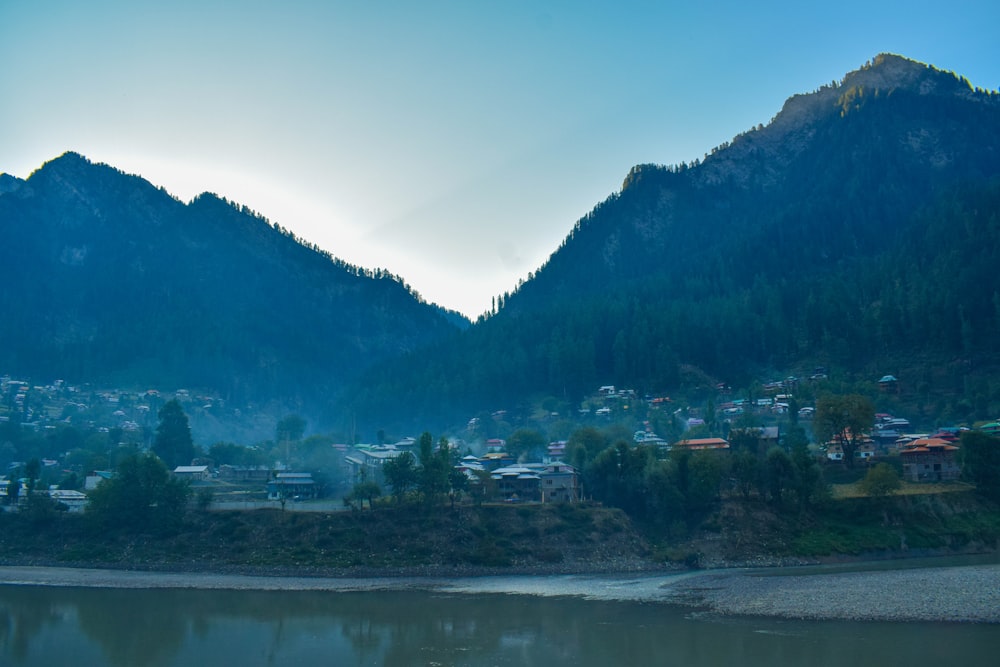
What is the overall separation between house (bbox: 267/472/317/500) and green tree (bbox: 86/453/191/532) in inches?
617

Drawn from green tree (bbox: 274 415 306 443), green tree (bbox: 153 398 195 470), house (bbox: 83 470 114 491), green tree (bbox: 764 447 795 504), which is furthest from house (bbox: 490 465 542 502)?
green tree (bbox: 274 415 306 443)

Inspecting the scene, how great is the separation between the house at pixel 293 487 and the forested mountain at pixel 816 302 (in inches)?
2287

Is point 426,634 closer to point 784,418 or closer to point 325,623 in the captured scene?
point 325,623

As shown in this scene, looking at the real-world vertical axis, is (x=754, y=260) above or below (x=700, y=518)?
above

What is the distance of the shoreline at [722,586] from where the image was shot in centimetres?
4366

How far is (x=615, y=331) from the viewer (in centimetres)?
15188

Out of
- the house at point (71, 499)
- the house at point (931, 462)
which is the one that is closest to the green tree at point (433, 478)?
the house at point (71, 499)

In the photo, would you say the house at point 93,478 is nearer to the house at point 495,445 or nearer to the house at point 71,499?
the house at point 71,499

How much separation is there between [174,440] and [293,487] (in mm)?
24776

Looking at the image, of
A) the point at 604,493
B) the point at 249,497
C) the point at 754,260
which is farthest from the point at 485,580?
the point at 754,260

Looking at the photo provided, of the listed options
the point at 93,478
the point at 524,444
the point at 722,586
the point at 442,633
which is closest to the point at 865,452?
the point at 722,586

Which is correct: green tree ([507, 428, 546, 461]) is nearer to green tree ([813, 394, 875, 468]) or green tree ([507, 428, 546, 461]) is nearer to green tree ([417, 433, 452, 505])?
green tree ([417, 433, 452, 505])

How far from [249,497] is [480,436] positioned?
→ 171 ft

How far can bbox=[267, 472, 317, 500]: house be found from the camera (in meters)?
87.4
